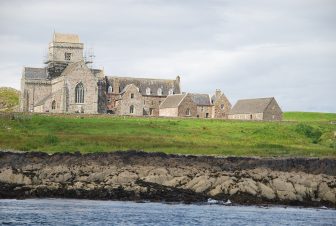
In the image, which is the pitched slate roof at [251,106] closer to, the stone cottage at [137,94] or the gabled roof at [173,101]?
the gabled roof at [173,101]

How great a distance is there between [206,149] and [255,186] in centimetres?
2652

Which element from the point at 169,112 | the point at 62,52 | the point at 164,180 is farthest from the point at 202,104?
the point at 164,180

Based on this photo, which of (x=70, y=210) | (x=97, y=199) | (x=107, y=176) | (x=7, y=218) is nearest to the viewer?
(x=7, y=218)

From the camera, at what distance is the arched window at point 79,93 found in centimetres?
12162

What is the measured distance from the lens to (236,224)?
4166cm

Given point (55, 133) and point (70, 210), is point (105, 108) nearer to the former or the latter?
point (55, 133)

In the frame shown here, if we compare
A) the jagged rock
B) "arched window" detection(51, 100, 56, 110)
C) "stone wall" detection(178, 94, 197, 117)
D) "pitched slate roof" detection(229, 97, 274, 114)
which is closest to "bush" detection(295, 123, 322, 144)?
"pitched slate roof" detection(229, 97, 274, 114)

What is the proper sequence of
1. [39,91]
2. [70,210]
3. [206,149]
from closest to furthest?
[70,210]
[206,149]
[39,91]

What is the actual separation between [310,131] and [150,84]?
155ft

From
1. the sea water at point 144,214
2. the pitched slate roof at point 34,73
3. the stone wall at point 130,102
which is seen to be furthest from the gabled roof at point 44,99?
the sea water at point 144,214

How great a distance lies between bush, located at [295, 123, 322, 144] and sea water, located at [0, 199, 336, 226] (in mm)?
49256

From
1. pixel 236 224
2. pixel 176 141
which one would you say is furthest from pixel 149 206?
pixel 176 141

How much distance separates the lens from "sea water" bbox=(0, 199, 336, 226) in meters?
41.9

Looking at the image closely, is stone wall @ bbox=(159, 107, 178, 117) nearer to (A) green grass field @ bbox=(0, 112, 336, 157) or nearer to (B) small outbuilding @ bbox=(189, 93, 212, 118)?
(B) small outbuilding @ bbox=(189, 93, 212, 118)
